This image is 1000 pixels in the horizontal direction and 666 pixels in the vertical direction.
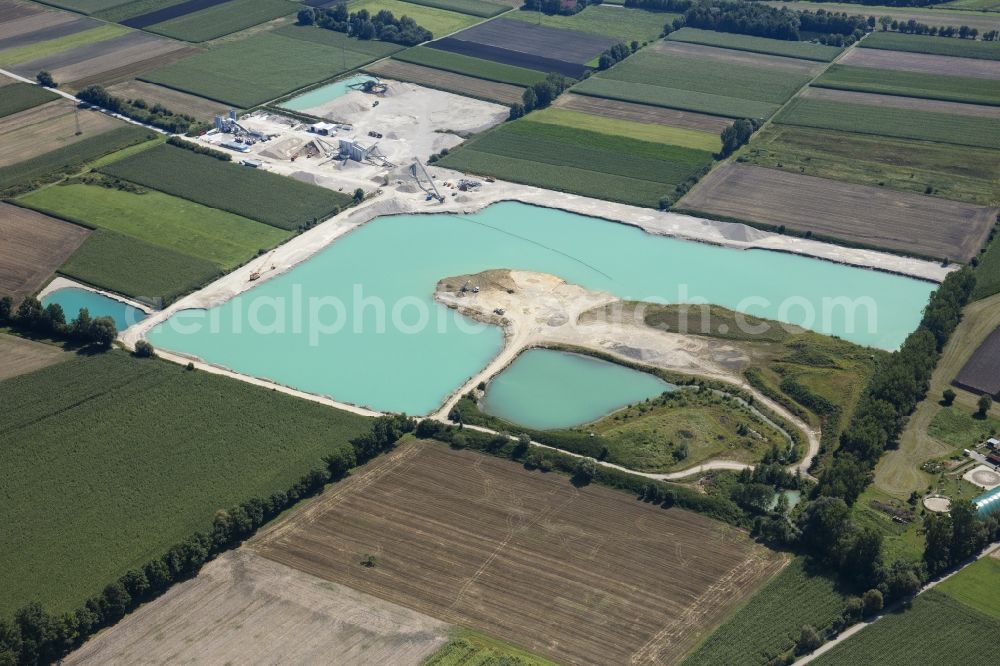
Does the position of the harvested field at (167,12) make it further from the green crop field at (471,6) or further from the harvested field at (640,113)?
the harvested field at (640,113)

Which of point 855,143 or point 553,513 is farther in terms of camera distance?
point 855,143

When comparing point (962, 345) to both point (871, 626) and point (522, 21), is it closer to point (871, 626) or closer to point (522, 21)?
point (871, 626)

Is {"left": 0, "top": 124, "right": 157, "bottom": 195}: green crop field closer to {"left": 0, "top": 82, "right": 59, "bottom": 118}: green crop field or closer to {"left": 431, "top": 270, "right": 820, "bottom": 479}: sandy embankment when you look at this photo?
{"left": 0, "top": 82, "right": 59, "bottom": 118}: green crop field

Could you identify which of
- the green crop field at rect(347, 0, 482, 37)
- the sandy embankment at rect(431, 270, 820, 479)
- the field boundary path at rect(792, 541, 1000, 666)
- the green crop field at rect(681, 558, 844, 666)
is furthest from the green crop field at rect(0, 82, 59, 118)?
the field boundary path at rect(792, 541, 1000, 666)

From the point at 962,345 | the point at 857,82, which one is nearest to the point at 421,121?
the point at 857,82

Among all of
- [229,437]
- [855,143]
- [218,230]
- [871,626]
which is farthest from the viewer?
[855,143]

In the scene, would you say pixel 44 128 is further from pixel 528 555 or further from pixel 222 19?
pixel 528 555

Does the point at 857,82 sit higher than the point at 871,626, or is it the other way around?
the point at 857,82

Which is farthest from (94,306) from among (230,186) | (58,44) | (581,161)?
(58,44)

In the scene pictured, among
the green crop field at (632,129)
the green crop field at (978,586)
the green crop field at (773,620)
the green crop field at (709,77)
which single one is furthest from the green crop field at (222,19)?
the green crop field at (978,586)
